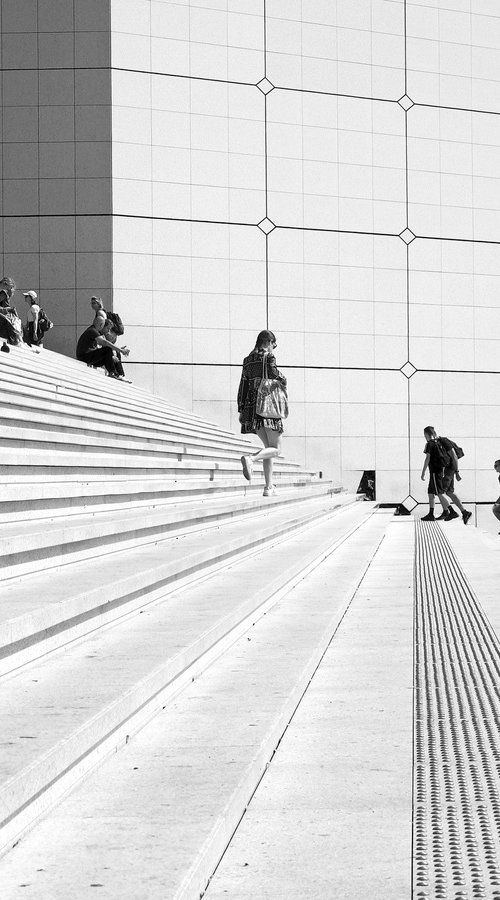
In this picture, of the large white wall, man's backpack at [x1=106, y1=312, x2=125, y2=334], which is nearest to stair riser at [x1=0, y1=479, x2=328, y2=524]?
man's backpack at [x1=106, y1=312, x2=125, y2=334]

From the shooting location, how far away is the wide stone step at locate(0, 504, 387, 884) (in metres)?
1.87

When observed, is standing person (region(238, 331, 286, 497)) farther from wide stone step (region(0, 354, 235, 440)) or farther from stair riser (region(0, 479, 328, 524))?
wide stone step (region(0, 354, 235, 440))

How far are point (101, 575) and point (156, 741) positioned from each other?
4.53 feet

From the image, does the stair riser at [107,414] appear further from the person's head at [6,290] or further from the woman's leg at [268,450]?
the person's head at [6,290]

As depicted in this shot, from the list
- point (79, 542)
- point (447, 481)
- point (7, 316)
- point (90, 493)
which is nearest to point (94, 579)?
point (79, 542)

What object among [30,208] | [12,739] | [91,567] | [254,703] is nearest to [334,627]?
[91,567]

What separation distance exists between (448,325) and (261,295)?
3895 millimetres

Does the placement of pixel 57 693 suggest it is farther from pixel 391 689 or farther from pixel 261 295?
pixel 261 295

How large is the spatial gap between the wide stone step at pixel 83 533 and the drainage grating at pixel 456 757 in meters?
1.47

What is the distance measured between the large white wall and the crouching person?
279 cm

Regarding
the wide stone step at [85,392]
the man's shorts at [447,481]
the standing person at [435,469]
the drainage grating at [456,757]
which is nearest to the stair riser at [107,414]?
the wide stone step at [85,392]

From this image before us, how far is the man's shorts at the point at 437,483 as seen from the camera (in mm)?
13992

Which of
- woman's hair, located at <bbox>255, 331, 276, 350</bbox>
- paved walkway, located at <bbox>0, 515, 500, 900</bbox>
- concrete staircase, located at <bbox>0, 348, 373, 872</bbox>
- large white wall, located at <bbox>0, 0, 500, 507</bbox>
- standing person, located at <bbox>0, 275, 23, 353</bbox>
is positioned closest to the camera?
paved walkway, located at <bbox>0, 515, 500, 900</bbox>

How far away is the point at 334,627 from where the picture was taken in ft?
14.5
